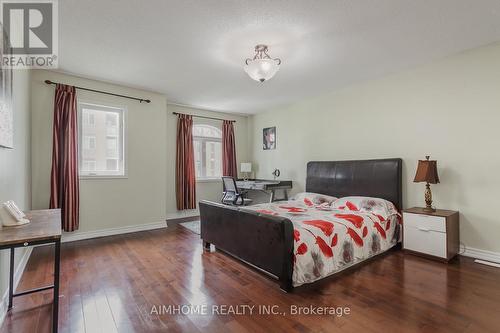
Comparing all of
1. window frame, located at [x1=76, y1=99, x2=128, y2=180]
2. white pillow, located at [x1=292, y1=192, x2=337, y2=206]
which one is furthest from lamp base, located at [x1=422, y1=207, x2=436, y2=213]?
window frame, located at [x1=76, y1=99, x2=128, y2=180]

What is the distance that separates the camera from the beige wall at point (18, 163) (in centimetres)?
192

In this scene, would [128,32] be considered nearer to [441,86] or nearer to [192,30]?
[192,30]

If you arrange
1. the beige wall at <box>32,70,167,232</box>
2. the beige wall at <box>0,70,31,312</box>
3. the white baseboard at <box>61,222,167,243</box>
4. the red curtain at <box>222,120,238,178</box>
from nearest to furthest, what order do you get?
the beige wall at <box>0,70,31,312</box>
the beige wall at <box>32,70,167,232</box>
the white baseboard at <box>61,222,167,243</box>
the red curtain at <box>222,120,238,178</box>

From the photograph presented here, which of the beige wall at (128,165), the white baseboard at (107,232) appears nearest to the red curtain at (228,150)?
the beige wall at (128,165)

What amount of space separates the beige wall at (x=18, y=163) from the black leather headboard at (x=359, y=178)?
4.02m

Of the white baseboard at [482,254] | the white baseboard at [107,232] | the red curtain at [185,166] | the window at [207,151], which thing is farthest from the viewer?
the window at [207,151]

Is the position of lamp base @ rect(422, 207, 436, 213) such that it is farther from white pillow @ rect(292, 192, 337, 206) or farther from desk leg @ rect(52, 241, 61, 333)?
desk leg @ rect(52, 241, 61, 333)

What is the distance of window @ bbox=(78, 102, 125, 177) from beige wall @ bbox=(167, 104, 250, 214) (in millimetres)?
1099

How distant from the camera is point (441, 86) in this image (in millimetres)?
3158

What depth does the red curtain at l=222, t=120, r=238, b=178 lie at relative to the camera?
595cm

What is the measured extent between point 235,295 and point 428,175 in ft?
8.62

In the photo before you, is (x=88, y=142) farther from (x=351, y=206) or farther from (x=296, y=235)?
(x=351, y=206)

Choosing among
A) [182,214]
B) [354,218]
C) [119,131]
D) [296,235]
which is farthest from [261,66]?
[182,214]

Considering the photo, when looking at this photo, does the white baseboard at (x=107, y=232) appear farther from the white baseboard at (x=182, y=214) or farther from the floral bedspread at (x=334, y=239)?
the floral bedspread at (x=334, y=239)
